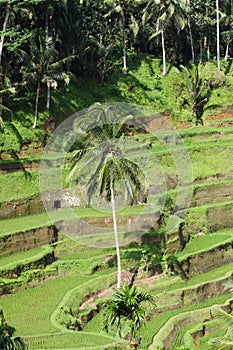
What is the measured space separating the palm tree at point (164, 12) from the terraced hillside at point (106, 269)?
12.8m

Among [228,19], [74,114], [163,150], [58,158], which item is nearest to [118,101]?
[74,114]

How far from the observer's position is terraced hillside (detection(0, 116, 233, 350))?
18.6 meters

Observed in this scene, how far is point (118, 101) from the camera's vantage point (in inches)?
1425

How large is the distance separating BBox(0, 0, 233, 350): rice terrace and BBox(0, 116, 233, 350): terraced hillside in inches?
2.2

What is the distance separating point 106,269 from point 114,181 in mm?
3688

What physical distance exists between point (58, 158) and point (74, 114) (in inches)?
222

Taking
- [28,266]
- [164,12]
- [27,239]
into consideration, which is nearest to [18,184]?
[27,239]

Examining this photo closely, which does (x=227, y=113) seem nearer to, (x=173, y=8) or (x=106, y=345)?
(x=173, y=8)

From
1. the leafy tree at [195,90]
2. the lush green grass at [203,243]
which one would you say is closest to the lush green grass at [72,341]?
the lush green grass at [203,243]

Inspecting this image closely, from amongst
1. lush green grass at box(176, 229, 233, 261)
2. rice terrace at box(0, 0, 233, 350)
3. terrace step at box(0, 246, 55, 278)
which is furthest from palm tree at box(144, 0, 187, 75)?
terrace step at box(0, 246, 55, 278)

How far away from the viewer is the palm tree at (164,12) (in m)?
39.3

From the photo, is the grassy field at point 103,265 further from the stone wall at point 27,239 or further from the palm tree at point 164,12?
the palm tree at point 164,12

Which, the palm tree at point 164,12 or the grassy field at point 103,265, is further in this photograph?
the palm tree at point 164,12

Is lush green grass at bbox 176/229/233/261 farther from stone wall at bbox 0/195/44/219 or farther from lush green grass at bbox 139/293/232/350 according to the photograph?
stone wall at bbox 0/195/44/219
